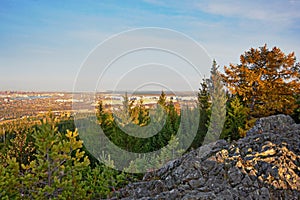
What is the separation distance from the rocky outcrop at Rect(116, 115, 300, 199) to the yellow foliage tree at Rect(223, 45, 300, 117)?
14392mm

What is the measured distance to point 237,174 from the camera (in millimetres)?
5785

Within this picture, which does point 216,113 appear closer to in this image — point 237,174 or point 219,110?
point 219,110

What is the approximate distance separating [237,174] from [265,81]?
17.1m

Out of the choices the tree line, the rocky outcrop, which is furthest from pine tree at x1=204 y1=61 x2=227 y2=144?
the rocky outcrop

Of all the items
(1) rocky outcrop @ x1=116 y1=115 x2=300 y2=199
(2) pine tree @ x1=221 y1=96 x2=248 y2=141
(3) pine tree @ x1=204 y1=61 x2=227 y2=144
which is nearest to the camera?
(1) rocky outcrop @ x1=116 y1=115 x2=300 y2=199

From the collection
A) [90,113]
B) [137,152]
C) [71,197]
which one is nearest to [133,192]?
[71,197]

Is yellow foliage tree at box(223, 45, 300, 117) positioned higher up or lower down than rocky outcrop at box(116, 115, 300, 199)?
higher up

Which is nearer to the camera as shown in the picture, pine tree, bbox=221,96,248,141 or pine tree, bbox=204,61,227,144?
pine tree, bbox=204,61,227,144

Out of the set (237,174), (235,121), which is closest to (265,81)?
(235,121)

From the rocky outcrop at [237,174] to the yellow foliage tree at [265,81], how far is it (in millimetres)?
14392

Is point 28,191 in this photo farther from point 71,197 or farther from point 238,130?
point 238,130

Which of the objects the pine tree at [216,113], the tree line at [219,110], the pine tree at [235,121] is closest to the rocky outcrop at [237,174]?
the tree line at [219,110]

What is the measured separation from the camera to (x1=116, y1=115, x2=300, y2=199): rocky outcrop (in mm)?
5441

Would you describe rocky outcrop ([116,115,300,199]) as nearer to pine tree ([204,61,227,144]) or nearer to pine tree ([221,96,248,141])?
pine tree ([204,61,227,144])
